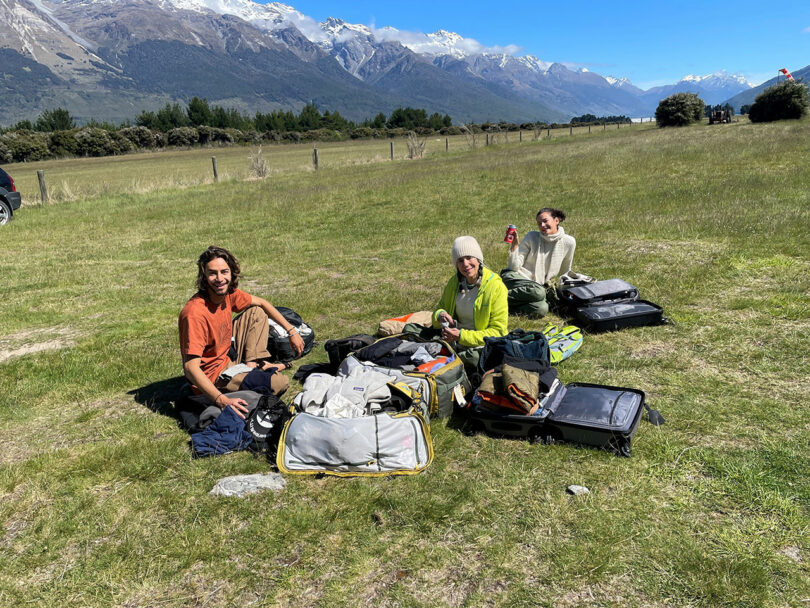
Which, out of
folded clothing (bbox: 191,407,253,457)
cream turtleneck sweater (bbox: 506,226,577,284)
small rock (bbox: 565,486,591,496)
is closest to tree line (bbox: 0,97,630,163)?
cream turtleneck sweater (bbox: 506,226,577,284)

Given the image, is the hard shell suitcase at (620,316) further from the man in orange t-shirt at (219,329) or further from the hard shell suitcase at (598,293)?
the man in orange t-shirt at (219,329)

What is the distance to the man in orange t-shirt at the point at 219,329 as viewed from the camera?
459 cm

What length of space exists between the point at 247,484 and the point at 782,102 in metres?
46.0

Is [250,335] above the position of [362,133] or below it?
below

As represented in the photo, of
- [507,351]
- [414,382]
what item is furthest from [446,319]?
[414,382]

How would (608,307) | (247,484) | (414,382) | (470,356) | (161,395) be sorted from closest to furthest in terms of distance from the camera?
(247,484)
(414,382)
(470,356)
(161,395)
(608,307)

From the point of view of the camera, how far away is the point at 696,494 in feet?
11.7

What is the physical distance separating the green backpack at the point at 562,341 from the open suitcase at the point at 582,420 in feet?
3.88

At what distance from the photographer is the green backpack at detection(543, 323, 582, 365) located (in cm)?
586

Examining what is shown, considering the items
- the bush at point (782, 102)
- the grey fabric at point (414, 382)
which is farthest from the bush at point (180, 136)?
the grey fabric at point (414, 382)

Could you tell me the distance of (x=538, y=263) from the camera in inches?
302

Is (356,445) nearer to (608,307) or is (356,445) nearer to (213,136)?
(608,307)

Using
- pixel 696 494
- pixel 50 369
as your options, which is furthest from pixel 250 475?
pixel 50 369

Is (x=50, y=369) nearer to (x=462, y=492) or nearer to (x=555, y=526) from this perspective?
(x=462, y=492)
